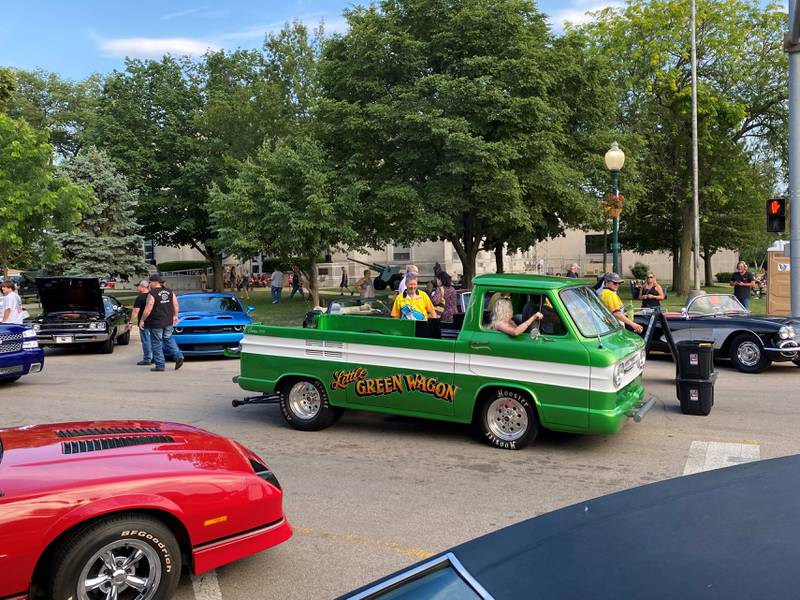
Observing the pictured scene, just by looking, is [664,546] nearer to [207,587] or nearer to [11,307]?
[207,587]

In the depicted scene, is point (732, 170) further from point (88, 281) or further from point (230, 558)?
point (230, 558)

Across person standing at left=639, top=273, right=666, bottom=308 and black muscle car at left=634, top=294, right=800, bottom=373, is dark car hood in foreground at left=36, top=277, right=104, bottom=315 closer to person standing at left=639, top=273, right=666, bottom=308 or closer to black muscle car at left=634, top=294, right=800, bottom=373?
person standing at left=639, top=273, right=666, bottom=308

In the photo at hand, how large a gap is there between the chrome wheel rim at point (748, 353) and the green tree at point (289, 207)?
1442cm

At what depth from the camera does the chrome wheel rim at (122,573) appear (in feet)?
12.1

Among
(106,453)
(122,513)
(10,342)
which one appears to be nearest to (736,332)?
(106,453)

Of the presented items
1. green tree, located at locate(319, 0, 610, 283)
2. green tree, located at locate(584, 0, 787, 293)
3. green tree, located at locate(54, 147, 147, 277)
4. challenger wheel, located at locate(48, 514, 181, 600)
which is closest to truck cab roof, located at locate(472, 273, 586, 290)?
challenger wheel, located at locate(48, 514, 181, 600)

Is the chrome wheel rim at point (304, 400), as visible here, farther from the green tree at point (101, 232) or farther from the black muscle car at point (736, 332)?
the green tree at point (101, 232)

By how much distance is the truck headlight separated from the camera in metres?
7.02

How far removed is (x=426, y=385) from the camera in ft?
25.0

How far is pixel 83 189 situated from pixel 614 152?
18126 mm

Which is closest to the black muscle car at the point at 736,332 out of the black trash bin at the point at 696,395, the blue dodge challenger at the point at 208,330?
the black trash bin at the point at 696,395

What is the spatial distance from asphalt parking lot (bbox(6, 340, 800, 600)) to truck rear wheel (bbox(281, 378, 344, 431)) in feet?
0.52

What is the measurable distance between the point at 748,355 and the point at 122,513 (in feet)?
38.4

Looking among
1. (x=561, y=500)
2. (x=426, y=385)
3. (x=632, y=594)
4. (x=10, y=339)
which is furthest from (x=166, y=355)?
(x=632, y=594)
